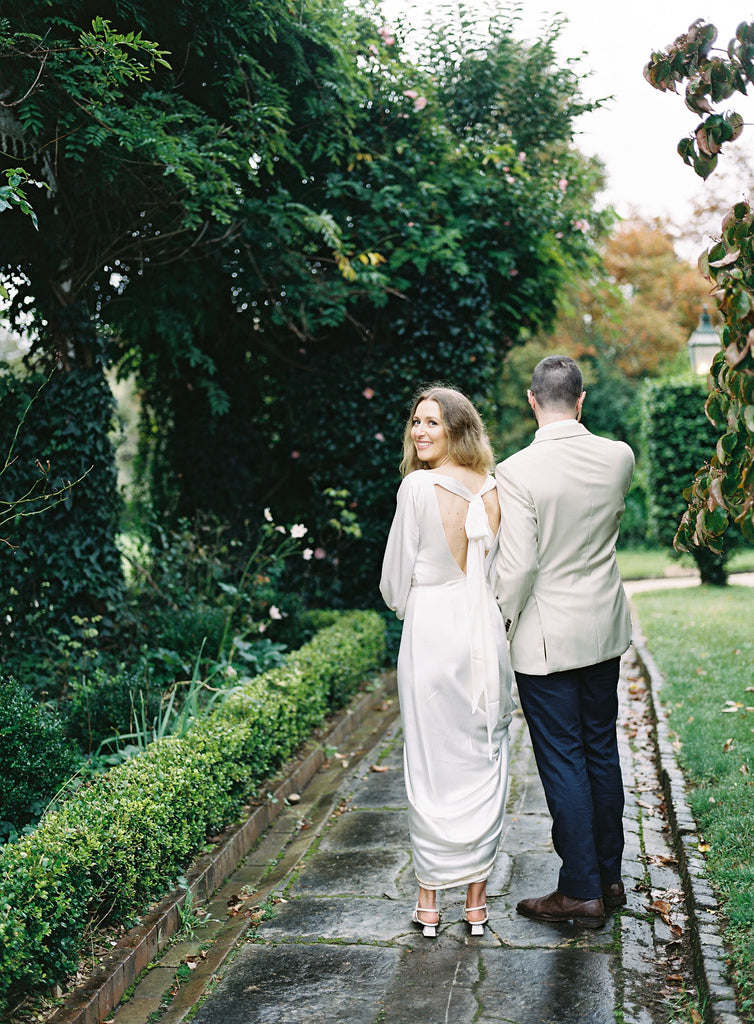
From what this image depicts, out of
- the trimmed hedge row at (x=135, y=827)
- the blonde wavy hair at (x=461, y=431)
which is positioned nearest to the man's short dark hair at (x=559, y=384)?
the blonde wavy hair at (x=461, y=431)

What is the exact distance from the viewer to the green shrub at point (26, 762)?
3750mm

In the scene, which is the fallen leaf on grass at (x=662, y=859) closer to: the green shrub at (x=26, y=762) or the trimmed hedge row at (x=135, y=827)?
the trimmed hedge row at (x=135, y=827)

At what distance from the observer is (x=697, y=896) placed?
352 centimetres

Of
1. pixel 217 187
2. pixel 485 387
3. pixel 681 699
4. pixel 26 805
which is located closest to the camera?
pixel 26 805

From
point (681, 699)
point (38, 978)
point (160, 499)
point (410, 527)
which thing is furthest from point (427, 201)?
point (38, 978)

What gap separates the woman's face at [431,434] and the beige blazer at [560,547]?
0.27 meters

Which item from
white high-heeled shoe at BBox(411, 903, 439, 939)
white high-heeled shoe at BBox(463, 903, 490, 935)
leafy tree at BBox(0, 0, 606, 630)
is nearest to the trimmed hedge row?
white high-heeled shoe at BBox(411, 903, 439, 939)

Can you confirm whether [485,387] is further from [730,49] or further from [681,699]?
[730,49]

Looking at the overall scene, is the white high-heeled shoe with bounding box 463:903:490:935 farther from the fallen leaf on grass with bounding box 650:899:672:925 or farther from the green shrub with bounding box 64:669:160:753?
the green shrub with bounding box 64:669:160:753

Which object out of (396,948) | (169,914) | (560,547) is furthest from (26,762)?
(560,547)

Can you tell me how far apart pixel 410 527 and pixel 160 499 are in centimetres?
601

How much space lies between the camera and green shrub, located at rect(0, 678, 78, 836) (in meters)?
3.75

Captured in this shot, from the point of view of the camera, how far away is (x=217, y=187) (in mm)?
5480

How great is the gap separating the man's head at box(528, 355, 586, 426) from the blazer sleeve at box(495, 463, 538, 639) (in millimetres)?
292
